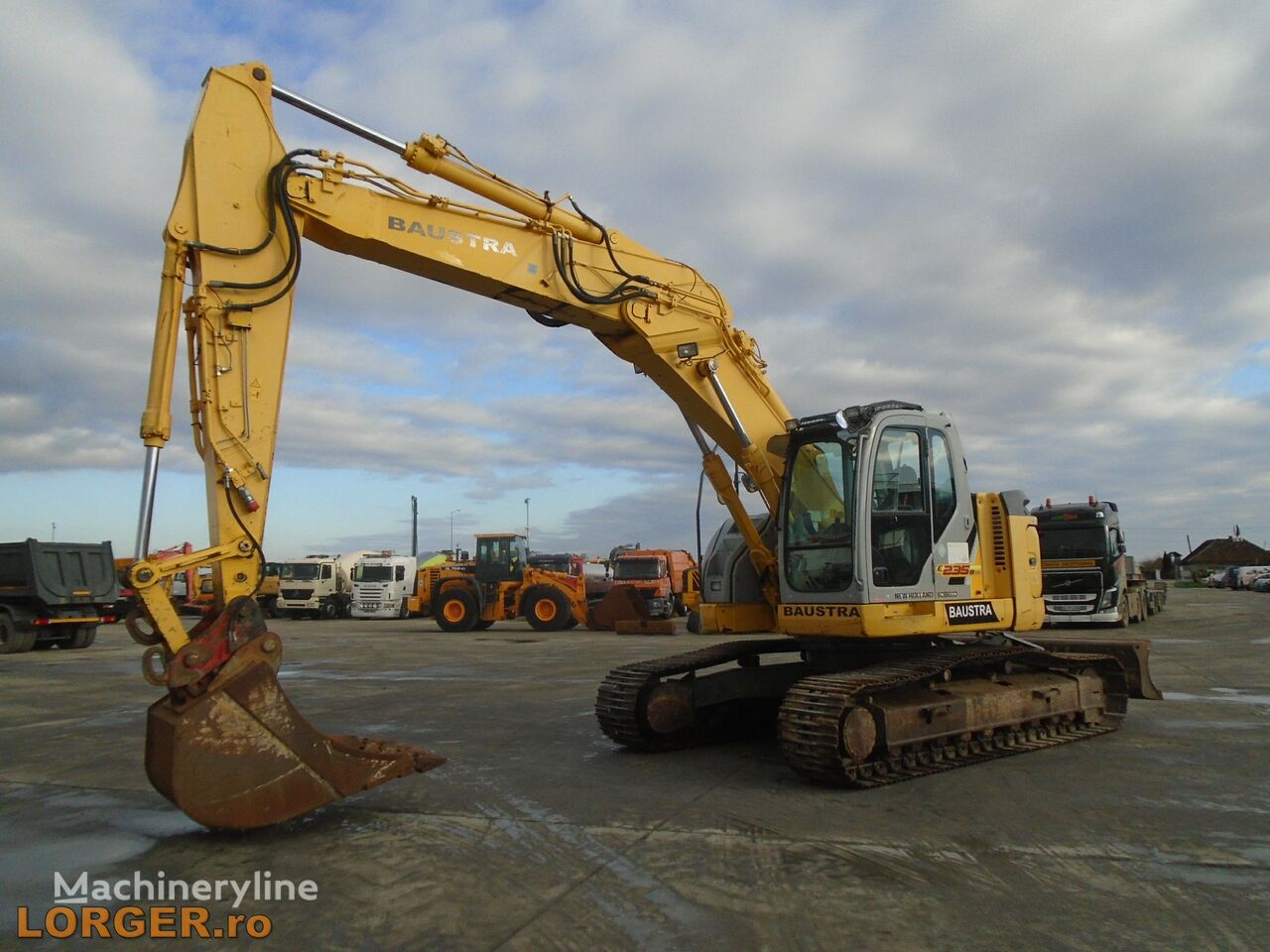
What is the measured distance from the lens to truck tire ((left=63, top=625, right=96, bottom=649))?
23.1 metres

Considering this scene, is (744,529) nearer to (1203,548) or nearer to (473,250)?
(473,250)

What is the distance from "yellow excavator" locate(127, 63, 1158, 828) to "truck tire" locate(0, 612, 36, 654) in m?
20.1

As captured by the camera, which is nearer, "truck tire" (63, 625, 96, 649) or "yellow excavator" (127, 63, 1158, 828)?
"yellow excavator" (127, 63, 1158, 828)

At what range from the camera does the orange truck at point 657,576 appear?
27.0 m

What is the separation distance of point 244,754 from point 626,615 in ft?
70.8

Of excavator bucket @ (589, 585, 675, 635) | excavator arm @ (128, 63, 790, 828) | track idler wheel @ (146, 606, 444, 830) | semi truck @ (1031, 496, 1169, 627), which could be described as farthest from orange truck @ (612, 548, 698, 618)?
track idler wheel @ (146, 606, 444, 830)

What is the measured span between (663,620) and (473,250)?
20.1m

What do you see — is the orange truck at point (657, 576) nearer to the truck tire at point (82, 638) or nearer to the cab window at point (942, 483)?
the truck tire at point (82, 638)

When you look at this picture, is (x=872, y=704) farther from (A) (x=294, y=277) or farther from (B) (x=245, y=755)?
(A) (x=294, y=277)

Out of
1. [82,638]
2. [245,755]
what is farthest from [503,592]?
[245,755]

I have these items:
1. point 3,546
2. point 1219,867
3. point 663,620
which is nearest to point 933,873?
point 1219,867

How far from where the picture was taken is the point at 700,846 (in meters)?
5.27

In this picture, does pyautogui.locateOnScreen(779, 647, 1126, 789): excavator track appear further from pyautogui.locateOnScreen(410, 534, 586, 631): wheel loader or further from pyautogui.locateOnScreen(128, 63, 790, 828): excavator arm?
pyautogui.locateOnScreen(410, 534, 586, 631): wheel loader

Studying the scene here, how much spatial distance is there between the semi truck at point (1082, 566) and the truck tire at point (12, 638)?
24.3 m
